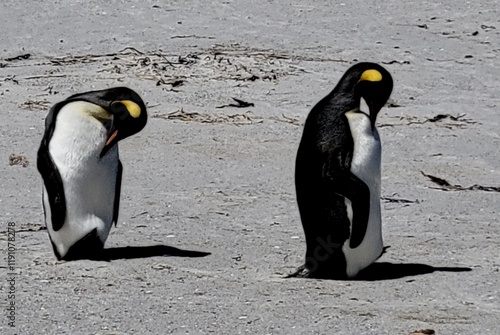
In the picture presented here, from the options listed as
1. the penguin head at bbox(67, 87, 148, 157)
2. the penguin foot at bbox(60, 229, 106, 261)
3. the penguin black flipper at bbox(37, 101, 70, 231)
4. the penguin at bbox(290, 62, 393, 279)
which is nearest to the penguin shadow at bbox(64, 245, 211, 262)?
the penguin foot at bbox(60, 229, 106, 261)

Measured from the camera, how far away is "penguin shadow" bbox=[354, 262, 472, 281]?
21.4 ft

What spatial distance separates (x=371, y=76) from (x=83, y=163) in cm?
150

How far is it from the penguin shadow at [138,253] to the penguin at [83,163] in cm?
2

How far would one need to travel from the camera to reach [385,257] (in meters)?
6.91

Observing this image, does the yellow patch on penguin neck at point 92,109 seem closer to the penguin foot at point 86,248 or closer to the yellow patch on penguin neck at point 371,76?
the penguin foot at point 86,248

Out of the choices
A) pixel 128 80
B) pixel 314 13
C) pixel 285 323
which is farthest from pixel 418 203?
pixel 314 13

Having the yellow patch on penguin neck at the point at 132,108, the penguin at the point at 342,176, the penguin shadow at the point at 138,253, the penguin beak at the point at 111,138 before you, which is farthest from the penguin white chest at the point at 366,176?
the penguin beak at the point at 111,138

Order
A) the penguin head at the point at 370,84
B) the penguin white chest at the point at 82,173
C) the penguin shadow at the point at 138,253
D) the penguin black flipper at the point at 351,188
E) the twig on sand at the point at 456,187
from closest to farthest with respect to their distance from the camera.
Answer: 1. the penguin black flipper at the point at 351,188
2. the penguin head at the point at 370,84
3. the penguin white chest at the point at 82,173
4. the penguin shadow at the point at 138,253
5. the twig on sand at the point at 456,187

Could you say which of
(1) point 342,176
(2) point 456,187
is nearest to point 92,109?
(1) point 342,176

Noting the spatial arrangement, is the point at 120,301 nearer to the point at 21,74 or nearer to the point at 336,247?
the point at 336,247

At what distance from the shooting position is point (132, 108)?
6.72m

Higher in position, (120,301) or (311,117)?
(311,117)

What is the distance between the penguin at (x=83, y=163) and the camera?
21.8ft

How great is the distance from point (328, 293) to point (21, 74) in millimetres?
5268
